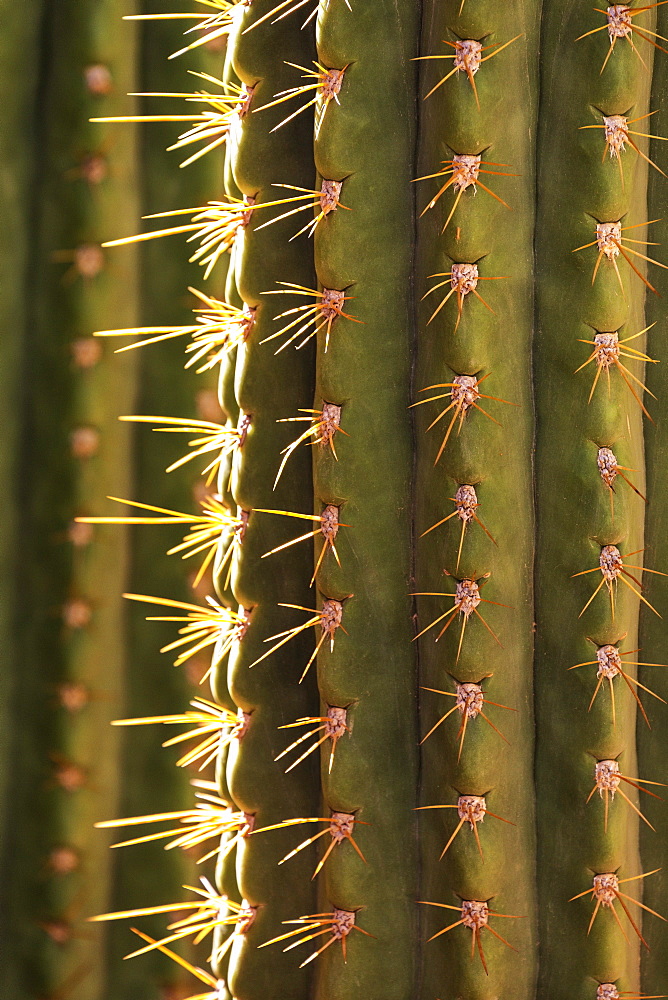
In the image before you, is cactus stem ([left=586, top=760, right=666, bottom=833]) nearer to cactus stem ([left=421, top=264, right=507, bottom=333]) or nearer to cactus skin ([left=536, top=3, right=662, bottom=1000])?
cactus skin ([left=536, top=3, right=662, bottom=1000])

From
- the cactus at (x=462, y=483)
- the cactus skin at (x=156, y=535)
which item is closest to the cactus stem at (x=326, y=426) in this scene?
the cactus at (x=462, y=483)

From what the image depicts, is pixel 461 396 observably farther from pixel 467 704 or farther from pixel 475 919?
pixel 475 919

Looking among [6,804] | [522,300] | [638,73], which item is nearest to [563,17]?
[638,73]

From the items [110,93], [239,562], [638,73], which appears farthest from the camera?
[110,93]

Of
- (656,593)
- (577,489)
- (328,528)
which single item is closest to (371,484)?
(328,528)

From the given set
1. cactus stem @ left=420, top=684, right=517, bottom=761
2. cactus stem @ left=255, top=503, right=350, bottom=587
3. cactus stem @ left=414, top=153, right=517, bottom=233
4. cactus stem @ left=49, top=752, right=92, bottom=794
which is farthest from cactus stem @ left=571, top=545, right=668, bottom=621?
cactus stem @ left=49, top=752, right=92, bottom=794

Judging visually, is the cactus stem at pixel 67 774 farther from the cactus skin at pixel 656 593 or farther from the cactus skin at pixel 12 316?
the cactus skin at pixel 656 593

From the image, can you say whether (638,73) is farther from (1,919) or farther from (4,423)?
(1,919)
